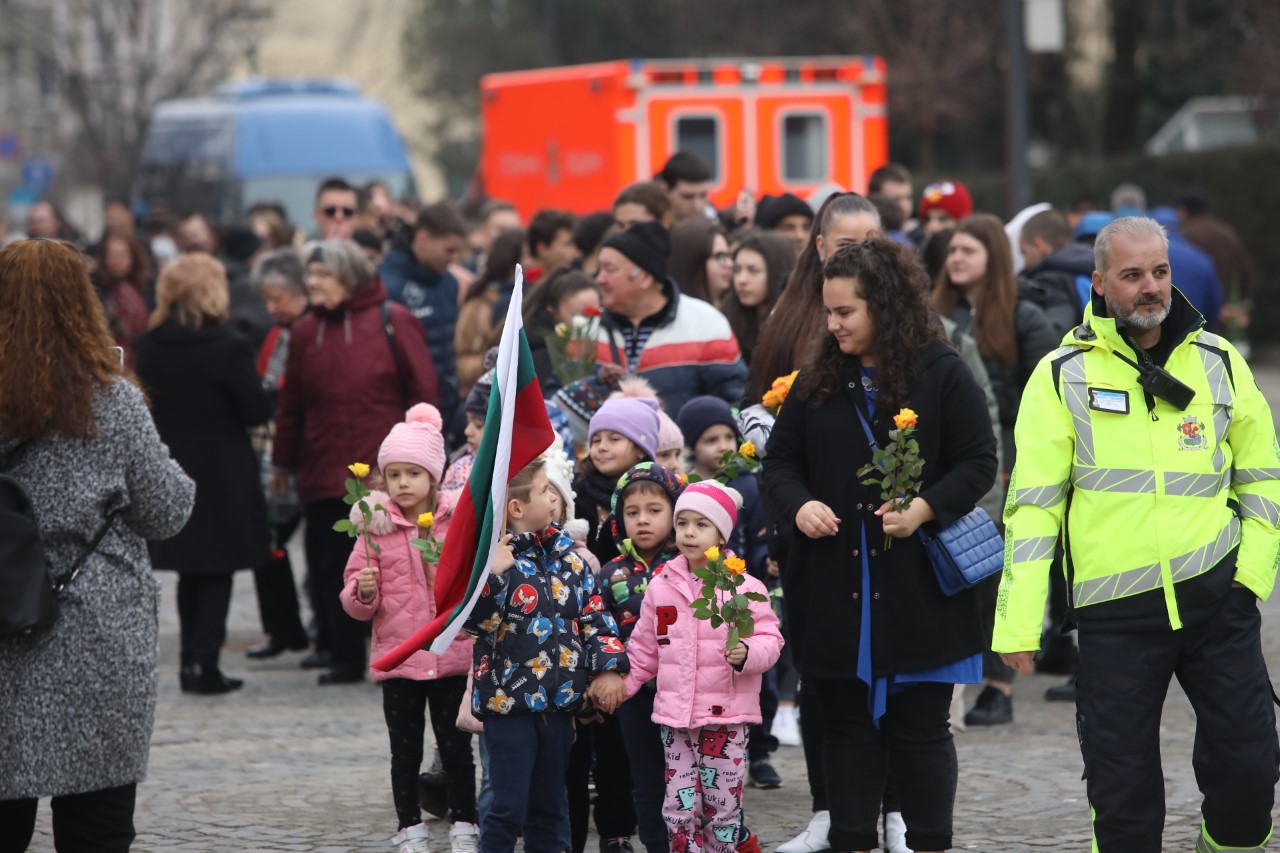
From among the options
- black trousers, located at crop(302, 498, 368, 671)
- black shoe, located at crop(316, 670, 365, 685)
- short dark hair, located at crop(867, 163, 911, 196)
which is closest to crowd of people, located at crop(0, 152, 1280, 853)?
black trousers, located at crop(302, 498, 368, 671)

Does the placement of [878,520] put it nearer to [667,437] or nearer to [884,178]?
[667,437]

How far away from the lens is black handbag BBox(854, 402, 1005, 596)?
18.8 feet

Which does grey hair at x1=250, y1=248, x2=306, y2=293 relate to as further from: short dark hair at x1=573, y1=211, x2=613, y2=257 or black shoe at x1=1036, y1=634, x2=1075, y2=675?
black shoe at x1=1036, y1=634, x2=1075, y2=675

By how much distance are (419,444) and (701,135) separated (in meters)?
12.6

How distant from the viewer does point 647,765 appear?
245 inches

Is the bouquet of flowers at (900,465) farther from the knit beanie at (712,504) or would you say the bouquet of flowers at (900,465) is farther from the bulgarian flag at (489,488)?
the bulgarian flag at (489,488)

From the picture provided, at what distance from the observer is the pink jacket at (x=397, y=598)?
6.60m

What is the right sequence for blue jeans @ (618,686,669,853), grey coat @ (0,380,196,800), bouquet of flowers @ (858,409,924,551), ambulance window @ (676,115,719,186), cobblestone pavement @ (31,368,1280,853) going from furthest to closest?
ambulance window @ (676,115,719,186), cobblestone pavement @ (31,368,1280,853), blue jeans @ (618,686,669,853), bouquet of flowers @ (858,409,924,551), grey coat @ (0,380,196,800)

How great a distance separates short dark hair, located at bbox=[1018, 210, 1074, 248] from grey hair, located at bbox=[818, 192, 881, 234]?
319 cm

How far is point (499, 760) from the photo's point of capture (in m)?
5.83

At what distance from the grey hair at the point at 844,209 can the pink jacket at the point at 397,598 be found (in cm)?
161

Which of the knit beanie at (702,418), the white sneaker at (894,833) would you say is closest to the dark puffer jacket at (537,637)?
the white sneaker at (894,833)

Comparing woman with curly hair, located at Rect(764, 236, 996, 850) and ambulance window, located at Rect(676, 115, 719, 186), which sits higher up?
ambulance window, located at Rect(676, 115, 719, 186)

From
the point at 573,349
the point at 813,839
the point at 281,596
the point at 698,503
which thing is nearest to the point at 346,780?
the point at 573,349
